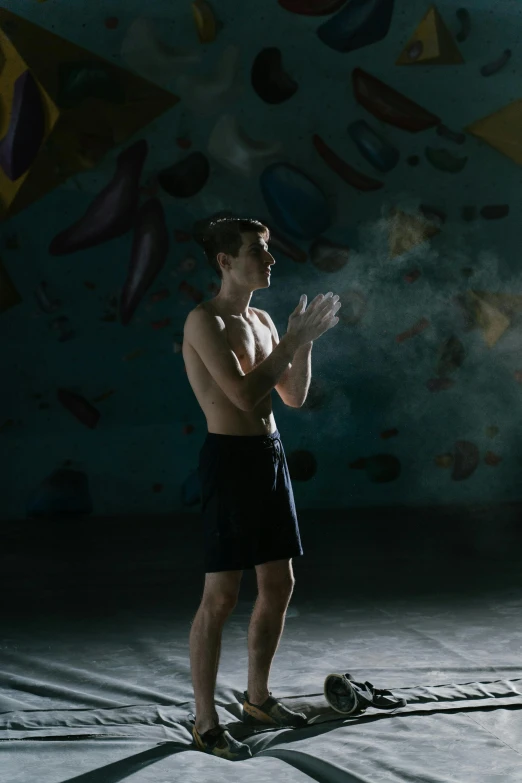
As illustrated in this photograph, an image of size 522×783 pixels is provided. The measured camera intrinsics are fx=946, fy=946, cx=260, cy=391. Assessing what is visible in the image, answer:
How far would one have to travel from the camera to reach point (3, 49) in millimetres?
5055

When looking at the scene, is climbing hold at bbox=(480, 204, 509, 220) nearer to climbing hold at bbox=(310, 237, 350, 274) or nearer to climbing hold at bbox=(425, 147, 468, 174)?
climbing hold at bbox=(425, 147, 468, 174)

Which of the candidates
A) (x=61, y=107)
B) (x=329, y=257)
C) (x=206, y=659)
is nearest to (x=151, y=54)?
(x=61, y=107)

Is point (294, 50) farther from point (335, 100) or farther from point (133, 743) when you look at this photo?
point (133, 743)

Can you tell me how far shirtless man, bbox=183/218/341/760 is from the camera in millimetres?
2150

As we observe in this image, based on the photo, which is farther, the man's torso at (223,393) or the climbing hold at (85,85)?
the climbing hold at (85,85)

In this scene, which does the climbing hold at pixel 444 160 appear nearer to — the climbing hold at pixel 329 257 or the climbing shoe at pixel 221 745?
the climbing hold at pixel 329 257

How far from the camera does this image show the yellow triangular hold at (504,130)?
551 cm

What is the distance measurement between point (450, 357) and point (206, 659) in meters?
3.66

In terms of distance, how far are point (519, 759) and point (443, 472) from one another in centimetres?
359

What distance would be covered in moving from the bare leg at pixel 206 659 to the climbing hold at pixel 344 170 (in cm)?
370

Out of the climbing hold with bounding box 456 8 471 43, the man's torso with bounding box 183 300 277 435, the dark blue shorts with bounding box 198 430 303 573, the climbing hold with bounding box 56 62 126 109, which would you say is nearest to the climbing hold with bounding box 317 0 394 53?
the climbing hold with bounding box 456 8 471 43

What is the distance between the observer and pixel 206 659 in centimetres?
217

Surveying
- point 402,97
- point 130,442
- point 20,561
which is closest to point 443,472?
point 130,442

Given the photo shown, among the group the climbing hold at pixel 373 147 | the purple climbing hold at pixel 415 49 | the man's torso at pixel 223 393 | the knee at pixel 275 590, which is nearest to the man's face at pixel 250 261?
the man's torso at pixel 223 393
